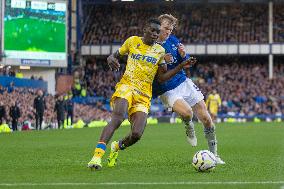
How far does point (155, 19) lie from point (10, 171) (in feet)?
10.0

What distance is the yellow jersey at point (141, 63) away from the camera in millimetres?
11695

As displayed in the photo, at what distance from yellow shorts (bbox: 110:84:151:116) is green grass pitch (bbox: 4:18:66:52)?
33380 mm

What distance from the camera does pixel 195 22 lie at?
2645 inches

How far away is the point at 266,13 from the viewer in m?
68.0

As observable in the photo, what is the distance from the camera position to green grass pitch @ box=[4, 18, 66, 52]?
146 feet

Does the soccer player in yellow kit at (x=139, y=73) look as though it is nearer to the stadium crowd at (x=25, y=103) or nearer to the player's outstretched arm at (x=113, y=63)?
the player's outstretched arm at (x=113, y=63)

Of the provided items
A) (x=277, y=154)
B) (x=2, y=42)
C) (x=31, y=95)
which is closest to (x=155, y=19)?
(x=277, y=154)

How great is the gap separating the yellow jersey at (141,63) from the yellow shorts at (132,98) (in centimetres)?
6

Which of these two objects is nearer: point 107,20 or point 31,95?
point 31,95

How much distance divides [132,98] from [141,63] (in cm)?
54

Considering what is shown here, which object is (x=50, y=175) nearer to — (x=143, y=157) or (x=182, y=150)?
(x=143, y=157)

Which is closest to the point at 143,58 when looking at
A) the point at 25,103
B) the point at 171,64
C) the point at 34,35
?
the point at 171,64

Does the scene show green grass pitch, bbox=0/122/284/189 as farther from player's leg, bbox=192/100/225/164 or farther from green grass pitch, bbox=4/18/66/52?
green grass pitch, bbox=4/18/66/52

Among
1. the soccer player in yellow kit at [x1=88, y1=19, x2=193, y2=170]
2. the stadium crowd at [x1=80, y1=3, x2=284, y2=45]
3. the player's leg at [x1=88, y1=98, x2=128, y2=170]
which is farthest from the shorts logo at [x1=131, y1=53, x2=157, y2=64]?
the stadium crowd at [x1=80, y1=3, x2=284, y2=45]
